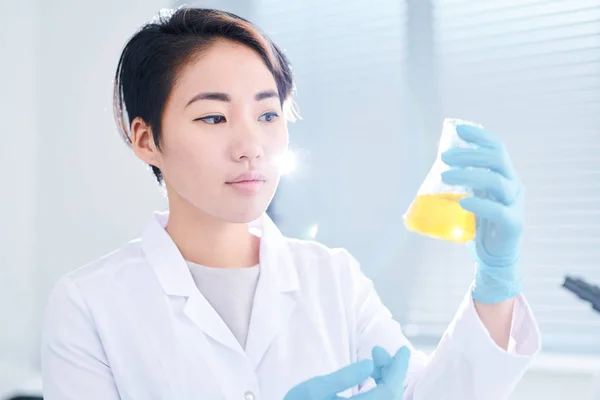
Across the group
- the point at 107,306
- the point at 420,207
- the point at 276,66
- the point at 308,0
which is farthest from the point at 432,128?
the point at 107,306

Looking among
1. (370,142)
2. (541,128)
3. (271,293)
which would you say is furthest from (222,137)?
(541,128)

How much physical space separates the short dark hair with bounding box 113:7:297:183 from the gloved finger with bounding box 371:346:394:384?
0.54 metres

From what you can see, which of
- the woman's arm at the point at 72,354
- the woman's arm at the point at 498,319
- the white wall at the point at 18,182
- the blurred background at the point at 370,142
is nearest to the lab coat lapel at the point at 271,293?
the woman's arm at the point at 72,354

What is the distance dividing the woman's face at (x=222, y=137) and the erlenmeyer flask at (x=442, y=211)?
27 cm

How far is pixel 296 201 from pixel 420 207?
1.40 metres

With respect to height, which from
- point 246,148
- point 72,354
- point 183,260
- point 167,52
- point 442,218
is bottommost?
point 72,354

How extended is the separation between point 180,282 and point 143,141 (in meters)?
0.28

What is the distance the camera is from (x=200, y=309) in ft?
3.45

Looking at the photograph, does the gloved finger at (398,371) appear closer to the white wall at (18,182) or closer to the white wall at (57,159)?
the white wall at (57,159)

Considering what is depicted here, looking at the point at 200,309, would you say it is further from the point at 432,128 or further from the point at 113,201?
the point at 113,201

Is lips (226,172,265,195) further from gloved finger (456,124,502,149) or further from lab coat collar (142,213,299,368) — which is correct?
gloved finger (456,124,502,149)

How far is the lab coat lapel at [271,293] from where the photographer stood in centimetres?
106

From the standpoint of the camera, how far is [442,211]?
893 mm

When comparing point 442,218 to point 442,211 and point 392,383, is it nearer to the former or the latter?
point 442,211
